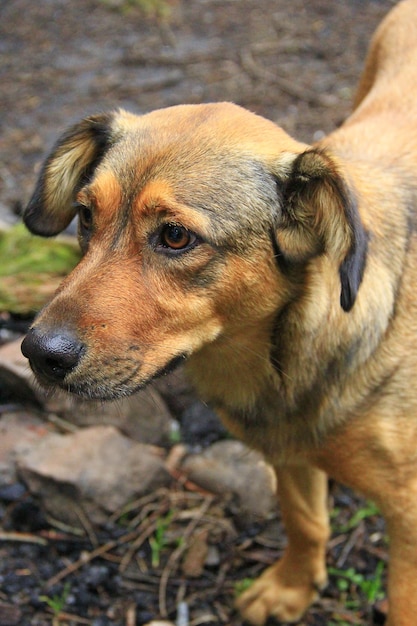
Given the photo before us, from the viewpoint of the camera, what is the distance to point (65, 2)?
9.52 m

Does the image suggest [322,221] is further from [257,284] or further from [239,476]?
[239,476]

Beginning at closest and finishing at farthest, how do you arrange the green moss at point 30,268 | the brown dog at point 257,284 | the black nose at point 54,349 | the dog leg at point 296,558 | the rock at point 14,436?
the black nose at point 54,349 < the brown dog at point 257,284 < the dog leg at point 296,558 < the rock at point 14,436 < the green moss at point 30,268

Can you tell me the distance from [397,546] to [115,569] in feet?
4.72

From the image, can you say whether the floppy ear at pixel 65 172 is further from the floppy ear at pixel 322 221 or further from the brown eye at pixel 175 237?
the floppy ear at pixel 322 221

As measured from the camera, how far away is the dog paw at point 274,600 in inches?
147

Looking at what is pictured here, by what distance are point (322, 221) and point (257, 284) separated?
1.03 ft

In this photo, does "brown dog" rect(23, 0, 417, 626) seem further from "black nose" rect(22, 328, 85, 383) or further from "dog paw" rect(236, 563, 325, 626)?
"dog paw" rect(236, 563, 325, 626)

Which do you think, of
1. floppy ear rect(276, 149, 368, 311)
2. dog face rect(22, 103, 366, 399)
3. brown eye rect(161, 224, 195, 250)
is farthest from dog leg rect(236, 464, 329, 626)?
brown eye rect(161, 224, 195, 250)

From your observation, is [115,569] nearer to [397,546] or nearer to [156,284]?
[397,546]

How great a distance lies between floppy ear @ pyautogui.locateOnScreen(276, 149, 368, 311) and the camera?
8.36 feet

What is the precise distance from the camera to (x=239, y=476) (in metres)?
4.16

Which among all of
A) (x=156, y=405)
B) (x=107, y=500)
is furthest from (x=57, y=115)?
(x=107, y=500)

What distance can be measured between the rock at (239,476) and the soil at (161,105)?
83 millimetres

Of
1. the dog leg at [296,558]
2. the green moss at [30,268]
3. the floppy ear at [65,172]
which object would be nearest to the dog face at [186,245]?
the floppy ear at [65,172]
